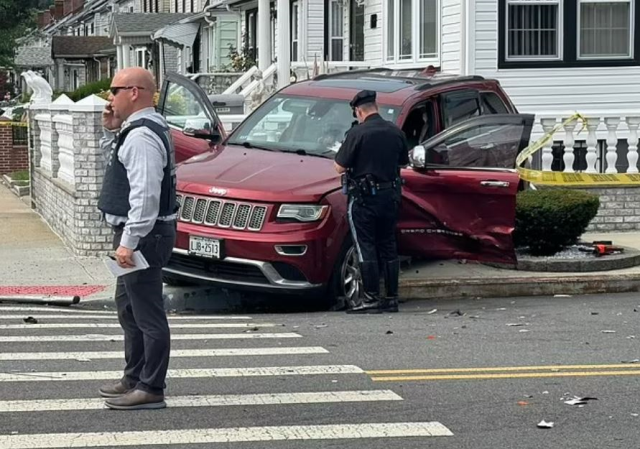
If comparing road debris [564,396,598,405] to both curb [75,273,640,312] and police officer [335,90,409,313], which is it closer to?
police officer [335,90,409,313]

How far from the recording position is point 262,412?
22.9 ft

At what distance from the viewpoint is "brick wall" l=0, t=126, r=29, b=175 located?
28750 mm

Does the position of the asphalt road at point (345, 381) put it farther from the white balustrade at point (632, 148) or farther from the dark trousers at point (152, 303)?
the white balustrade at point (632, 148)

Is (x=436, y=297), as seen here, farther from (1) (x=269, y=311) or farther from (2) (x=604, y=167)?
(2) (x=604, y=167)

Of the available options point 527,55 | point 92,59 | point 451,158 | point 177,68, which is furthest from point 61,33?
point 451,158

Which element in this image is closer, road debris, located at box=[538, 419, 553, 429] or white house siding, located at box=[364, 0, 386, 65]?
road debris, located at box=[538, 419, 553, 429]

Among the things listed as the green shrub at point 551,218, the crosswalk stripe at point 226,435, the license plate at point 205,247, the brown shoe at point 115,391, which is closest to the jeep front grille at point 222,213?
the license plate at point 205,247

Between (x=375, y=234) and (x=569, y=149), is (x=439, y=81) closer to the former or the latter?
(x=375, y=234)

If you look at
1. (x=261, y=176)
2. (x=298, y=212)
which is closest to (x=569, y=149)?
(x=261, y=176)

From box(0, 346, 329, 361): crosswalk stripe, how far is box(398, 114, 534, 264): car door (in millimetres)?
2845

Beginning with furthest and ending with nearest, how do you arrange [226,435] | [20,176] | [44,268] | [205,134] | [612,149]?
[20,176]
[612,149]
[44,268]
[205,134]
[226,435]

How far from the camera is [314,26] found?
28.7 m

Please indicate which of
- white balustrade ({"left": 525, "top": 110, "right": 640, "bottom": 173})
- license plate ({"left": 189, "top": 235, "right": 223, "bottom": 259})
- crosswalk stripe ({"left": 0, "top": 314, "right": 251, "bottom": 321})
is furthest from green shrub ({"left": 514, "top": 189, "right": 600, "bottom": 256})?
license plate ({"left": 189, "top": 235, "right": 223, "bottom": 259})

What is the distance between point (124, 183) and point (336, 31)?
21.8 metres
